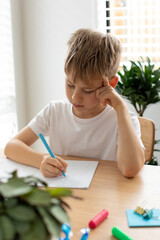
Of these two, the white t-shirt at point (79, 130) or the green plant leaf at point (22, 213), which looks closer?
the green plant leaf at point (22, 213)

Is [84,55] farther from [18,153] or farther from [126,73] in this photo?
[126,73]

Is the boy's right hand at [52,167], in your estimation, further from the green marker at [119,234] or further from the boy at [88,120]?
the green marker at [119,234]

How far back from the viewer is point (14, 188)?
1.26 ft

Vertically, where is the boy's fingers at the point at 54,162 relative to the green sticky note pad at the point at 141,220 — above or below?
above

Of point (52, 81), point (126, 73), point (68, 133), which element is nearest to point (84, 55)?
point (68, 133)

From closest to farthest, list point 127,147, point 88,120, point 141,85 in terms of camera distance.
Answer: point 127,147 → point 88,120 → point 141,85

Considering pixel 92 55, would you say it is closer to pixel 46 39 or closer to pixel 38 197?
pixel 38 197

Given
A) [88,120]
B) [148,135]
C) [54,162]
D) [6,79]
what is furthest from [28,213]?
[6,79]

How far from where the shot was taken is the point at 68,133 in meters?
1.38

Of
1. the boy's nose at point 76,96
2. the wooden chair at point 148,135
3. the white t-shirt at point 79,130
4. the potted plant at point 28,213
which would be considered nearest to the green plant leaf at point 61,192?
the potted plant at point 28,213

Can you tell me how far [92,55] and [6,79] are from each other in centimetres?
136

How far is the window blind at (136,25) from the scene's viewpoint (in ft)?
8.32

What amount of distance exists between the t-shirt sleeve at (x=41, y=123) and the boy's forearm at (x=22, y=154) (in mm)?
142

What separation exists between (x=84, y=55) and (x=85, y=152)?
1.43ft
